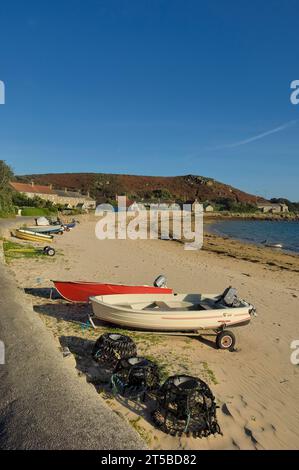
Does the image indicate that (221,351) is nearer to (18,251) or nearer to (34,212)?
(18,251)

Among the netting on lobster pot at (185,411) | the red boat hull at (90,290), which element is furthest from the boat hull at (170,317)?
the netting on lobster pot at (185,411)

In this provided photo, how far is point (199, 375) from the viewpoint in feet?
28.8

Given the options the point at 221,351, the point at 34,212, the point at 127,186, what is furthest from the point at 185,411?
the point at 127,186

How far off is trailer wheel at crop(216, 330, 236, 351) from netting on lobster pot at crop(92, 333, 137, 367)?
3.00 metres

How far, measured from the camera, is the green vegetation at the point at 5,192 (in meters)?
44.7

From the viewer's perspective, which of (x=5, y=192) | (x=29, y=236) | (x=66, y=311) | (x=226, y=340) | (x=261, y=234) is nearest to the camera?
(x=226, y=340)

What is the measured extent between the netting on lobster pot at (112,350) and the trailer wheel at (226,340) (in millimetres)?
3003

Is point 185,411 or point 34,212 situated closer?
point 185,411

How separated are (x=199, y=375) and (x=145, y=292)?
4.75 m

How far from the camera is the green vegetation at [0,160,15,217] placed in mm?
44688

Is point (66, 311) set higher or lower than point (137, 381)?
lower

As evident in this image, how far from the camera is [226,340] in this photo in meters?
10.7
